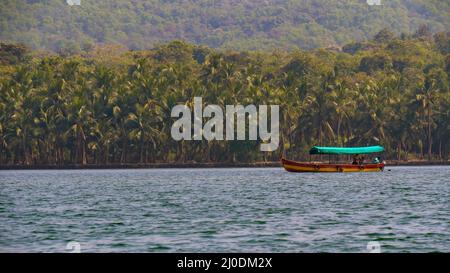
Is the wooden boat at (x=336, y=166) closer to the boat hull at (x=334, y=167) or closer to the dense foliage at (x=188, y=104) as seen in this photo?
the boat hull at (x=334, y=167)

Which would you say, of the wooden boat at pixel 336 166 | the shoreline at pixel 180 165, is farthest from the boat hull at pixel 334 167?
the shoreline at pixel 180 165

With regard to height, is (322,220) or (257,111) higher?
(257,111)

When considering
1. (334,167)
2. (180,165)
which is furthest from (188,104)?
(334,167)

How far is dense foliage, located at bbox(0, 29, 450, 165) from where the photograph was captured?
142 meters

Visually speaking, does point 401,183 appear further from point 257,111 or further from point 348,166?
point 257,111

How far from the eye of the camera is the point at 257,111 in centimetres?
14438

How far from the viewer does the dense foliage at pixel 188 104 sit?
14200 centimetres

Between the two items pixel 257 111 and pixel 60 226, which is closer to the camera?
pixel 60 226

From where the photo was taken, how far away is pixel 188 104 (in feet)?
471

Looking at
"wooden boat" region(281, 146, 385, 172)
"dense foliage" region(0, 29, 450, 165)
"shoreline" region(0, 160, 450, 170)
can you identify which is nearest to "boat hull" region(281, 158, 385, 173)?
"wooden boat" region(281, 146, 385, 172)

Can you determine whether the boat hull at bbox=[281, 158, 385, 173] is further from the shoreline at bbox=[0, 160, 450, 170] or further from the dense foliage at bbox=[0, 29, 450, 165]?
the shoreline at bbox=[0, 160, 450, 170]
